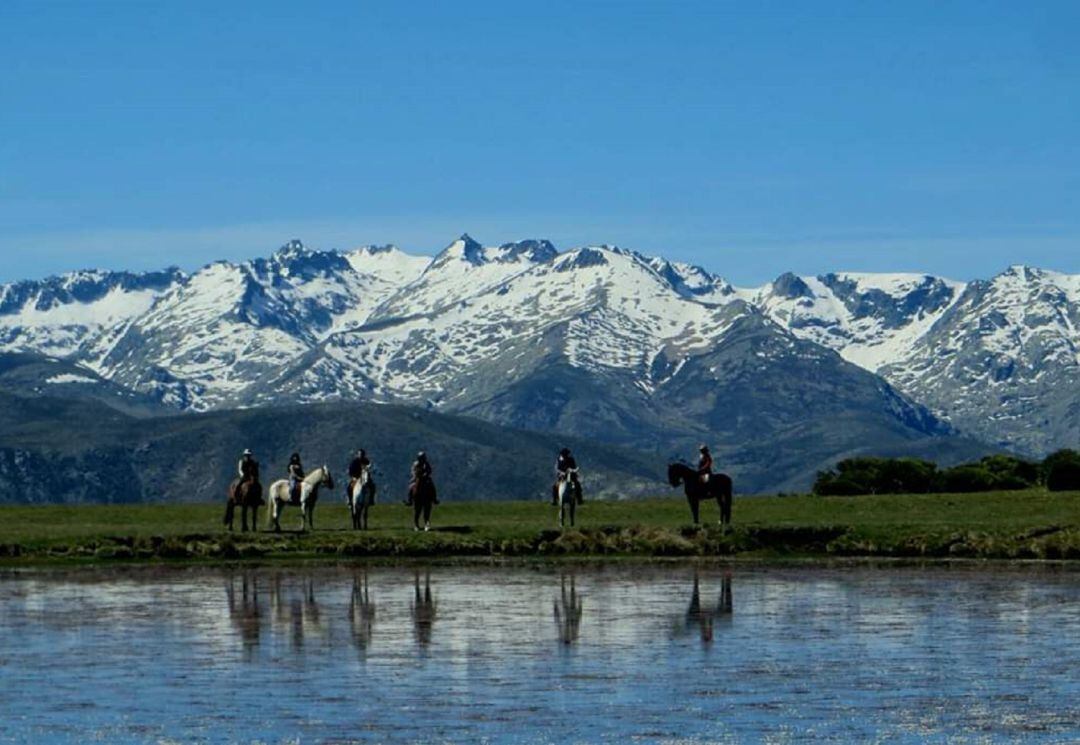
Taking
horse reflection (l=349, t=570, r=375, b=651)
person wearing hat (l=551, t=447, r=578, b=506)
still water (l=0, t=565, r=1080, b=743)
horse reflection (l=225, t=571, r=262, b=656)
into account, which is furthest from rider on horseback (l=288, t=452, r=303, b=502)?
horse reflection (l=349, t=570, r=375, b=651)

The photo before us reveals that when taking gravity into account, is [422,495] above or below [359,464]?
below

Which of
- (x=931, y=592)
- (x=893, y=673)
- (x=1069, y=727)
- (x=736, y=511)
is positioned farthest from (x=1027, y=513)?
(x=1069, y=727)

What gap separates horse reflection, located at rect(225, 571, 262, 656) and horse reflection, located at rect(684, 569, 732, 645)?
30.3 ft

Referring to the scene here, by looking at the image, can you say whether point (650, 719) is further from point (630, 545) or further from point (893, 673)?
point (630, 545)

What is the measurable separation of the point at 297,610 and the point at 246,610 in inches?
47.7

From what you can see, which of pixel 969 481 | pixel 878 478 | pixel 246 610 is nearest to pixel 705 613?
pixel 246 610

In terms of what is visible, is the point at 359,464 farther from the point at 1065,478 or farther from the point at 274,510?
the point at 1065,478

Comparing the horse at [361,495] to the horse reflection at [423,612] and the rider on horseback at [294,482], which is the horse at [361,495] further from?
the horse reflection at [423,612]

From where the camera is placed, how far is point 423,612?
1874 inches

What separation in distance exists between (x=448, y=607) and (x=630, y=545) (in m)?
21.4

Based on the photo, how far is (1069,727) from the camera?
29.3 meters

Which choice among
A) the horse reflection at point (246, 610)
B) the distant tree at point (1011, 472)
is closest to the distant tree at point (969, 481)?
the distant tree at point (1011, 472)

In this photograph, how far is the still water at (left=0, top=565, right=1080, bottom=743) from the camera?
30.1 metres

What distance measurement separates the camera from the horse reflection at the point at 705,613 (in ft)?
140
